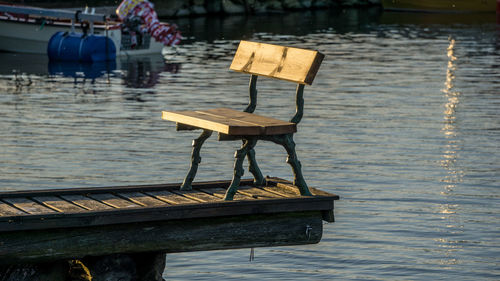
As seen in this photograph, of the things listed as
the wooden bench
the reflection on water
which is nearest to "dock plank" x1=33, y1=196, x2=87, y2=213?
the wooden bench

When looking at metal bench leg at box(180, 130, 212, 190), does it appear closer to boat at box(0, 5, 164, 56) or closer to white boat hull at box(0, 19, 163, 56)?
boat at box(0, 5, 164, 56)

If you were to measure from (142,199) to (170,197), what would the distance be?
246mm

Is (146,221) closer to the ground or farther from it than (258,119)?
closer to the ground

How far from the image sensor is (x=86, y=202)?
802 cm

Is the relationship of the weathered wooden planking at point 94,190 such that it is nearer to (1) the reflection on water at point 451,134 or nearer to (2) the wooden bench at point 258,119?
(2) the wooden bench at point 258,119

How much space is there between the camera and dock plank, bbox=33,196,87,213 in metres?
7.73

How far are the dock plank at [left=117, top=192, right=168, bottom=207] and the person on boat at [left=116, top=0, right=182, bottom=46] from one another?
87.3 ft

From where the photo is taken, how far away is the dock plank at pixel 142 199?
798 cm

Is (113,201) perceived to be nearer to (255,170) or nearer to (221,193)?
(221,193)

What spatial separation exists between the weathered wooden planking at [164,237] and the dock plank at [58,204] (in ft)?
0.94

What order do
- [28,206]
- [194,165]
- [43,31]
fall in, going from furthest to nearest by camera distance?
[43,31]
[194,165]
[28,206]

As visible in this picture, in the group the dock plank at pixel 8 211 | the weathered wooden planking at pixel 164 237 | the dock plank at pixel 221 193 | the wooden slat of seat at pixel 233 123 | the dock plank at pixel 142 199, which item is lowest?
the weathered wooden planking at pixel 164 237

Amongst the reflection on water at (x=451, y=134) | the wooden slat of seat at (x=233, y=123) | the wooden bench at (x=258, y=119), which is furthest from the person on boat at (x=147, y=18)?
the wooden slat of seat at (x=233, y=123)

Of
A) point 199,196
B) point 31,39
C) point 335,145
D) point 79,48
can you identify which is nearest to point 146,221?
point 199,196
